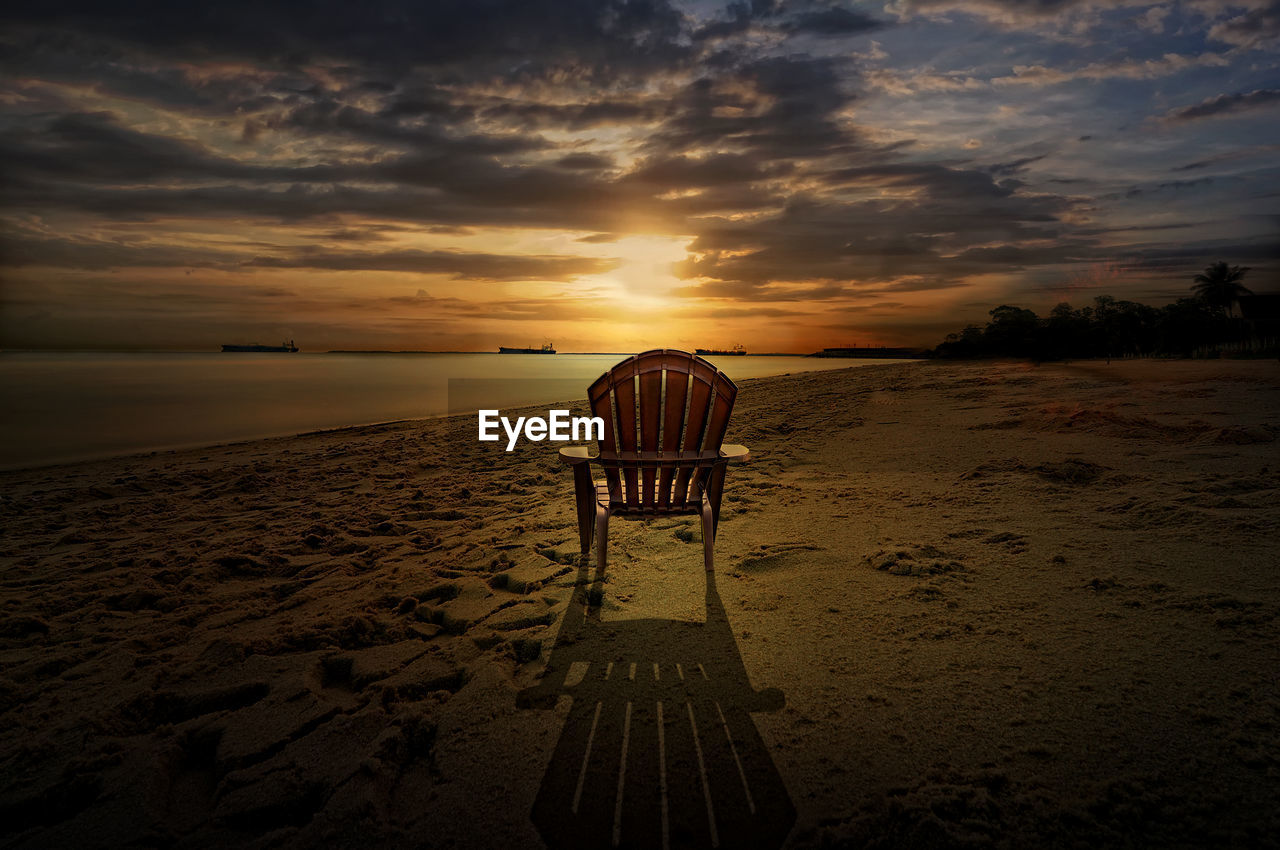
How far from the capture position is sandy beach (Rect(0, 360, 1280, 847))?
5.41 ft

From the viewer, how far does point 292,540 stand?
410 cm

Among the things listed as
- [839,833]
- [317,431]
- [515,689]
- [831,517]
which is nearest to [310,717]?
[515,689]

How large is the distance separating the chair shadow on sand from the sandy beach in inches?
0.5

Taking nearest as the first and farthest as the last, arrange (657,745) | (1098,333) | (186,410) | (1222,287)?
(657,745), (186,410), (1098,333), (1222,287)

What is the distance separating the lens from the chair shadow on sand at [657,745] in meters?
1.62

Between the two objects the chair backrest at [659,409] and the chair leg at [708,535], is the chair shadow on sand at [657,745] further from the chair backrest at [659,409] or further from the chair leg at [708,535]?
the chair backrest at [659,409]

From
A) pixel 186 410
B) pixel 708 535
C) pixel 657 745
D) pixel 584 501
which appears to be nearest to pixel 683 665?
pixel 657 745

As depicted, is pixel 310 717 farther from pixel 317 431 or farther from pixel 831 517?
pixel 317 431

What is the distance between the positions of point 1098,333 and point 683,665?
20222mm

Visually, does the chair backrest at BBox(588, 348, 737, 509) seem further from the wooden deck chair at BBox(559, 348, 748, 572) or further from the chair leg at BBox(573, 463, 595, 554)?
the chair leg at BBox(573, 463, 595, 554)

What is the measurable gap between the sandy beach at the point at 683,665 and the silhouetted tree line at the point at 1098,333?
13.5m

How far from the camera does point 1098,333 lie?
17359mm

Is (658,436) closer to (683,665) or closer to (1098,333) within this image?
(683,665)

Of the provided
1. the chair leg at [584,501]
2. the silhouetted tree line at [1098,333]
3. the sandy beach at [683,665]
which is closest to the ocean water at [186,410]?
the sandy beach at [683,665]
